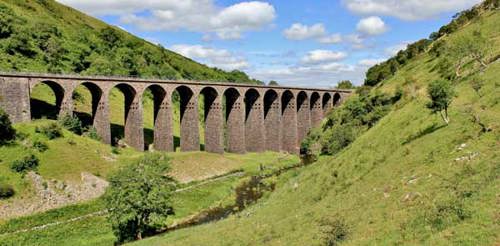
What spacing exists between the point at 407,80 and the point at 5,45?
91285mm

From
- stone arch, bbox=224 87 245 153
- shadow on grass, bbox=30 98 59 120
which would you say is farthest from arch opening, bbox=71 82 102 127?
stone arch, bbox=224 87 245 153

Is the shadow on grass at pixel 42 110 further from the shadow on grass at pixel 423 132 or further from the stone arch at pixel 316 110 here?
the stone arch at pixel 316 110

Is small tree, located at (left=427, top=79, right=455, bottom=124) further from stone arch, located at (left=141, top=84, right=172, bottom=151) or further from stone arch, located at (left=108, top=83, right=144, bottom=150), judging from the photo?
stone arch, located at (left=141, top=84, right=172, bottom=151)

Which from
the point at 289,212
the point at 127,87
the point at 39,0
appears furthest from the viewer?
the point at 39,0

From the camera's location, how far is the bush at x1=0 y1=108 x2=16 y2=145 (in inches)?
2194

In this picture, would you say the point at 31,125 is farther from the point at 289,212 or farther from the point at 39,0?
the point at 39,0

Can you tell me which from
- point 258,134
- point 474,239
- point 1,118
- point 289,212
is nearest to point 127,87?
point 1,118

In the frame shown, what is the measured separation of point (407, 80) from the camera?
80625 mm

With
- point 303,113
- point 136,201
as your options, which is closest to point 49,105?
point 136,201

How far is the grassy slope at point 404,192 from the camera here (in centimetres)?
1930

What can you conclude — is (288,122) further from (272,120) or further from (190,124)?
(190,124)

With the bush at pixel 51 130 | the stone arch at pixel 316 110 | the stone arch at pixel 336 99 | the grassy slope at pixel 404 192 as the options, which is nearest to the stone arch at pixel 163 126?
the bush at pixel 51 130

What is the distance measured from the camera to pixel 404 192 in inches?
1021

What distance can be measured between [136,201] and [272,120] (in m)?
73.8
